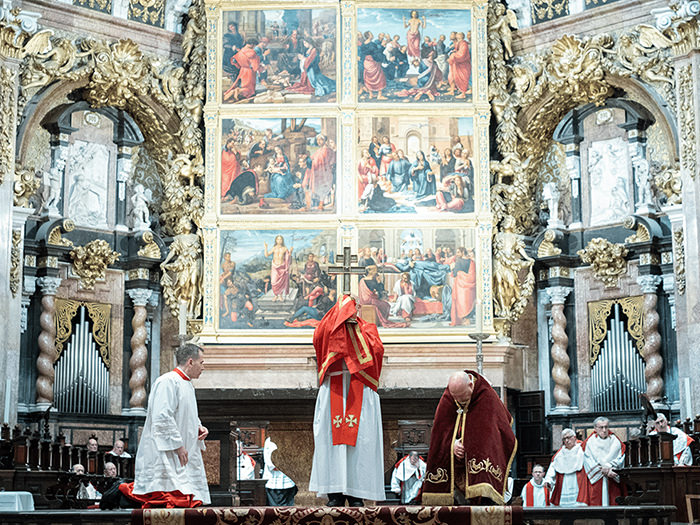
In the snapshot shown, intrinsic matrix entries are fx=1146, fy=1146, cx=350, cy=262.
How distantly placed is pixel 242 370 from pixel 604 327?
6097 millimetres

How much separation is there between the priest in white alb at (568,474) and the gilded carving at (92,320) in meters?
7.99

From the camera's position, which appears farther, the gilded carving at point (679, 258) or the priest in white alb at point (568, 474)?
the gilded carving at point (679, 258)

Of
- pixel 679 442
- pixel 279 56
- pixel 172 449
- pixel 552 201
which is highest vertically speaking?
pixel 279 56

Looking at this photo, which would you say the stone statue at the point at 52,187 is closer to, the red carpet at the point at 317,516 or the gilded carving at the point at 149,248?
the gilded carving at the point at 149,248

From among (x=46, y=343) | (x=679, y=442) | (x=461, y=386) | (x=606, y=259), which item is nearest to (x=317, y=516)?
(x=461, y=386)

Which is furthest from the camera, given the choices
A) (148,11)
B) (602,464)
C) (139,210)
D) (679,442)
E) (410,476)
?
(148,11)

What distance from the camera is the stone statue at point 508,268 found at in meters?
19.1

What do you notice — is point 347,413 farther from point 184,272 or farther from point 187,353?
point 184,272

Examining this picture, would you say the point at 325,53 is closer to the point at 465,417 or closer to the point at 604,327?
the point at 604,327

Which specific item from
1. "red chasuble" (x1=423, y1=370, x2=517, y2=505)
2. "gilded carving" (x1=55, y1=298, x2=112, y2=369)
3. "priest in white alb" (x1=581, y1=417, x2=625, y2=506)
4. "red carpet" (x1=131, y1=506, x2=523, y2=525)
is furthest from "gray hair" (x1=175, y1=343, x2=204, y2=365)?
"gilded carving" (x1=55, y1=298, x2=112, y2=369)

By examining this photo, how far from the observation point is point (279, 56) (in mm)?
19750

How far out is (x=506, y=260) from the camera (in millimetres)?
19188

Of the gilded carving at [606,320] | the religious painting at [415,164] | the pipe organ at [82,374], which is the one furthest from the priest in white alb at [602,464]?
the pipe organ at [82,374]

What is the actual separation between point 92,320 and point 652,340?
30.3ft
